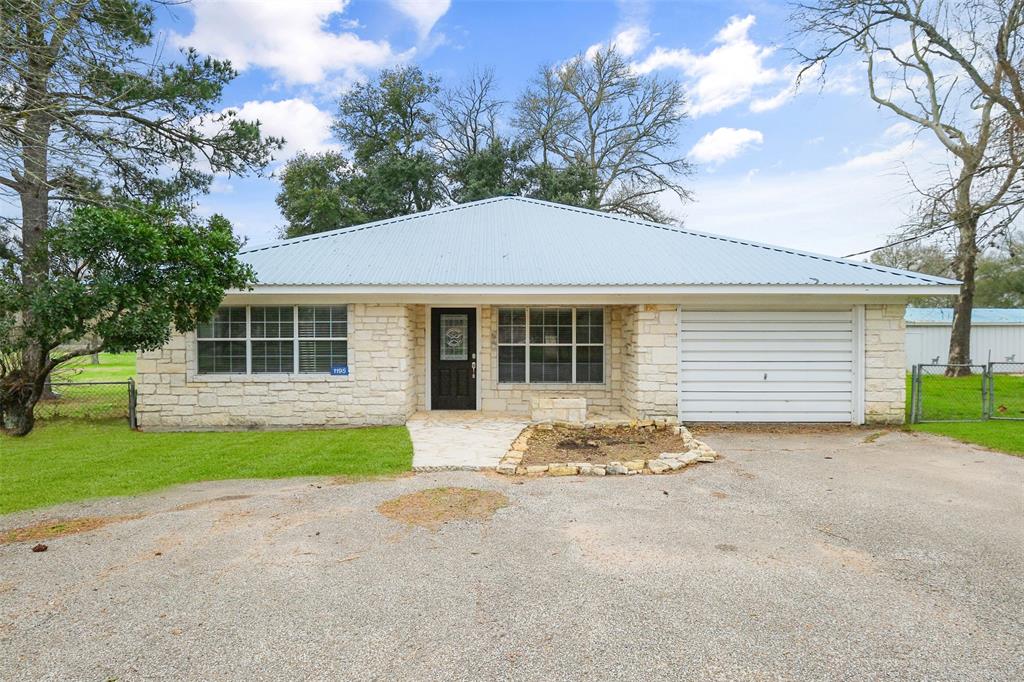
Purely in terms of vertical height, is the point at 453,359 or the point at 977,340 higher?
the point at 977,340

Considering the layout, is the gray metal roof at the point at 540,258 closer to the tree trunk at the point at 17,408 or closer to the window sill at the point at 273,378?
the window sill at the point at 273,378

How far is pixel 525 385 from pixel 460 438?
9.34ft

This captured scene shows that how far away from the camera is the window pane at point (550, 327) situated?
1104cm

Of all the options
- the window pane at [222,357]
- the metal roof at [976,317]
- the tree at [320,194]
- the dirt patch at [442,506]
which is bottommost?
the dirt patch at [442,506]

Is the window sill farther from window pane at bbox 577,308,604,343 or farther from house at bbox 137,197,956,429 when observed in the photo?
window pane at bbox 577,308,604,343

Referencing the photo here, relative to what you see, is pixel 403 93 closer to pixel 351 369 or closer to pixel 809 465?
pixel 351 369

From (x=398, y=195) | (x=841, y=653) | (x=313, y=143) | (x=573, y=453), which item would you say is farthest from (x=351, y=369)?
(x=313, y=143)

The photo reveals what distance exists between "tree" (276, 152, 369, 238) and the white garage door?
52.1 ft

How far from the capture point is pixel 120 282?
776 centimetres

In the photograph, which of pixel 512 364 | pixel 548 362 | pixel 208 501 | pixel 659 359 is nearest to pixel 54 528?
pixel 208 501

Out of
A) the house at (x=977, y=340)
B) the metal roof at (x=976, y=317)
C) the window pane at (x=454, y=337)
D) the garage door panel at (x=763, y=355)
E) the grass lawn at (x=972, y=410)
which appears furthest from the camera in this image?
the metal roof at (x=976, y=317)

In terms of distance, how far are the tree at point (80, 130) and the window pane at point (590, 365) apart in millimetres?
6901

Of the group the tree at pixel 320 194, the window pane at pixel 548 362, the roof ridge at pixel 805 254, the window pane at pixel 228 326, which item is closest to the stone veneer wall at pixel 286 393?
the window pane at pixel 228 326

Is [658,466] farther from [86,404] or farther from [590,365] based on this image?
[86,404]
